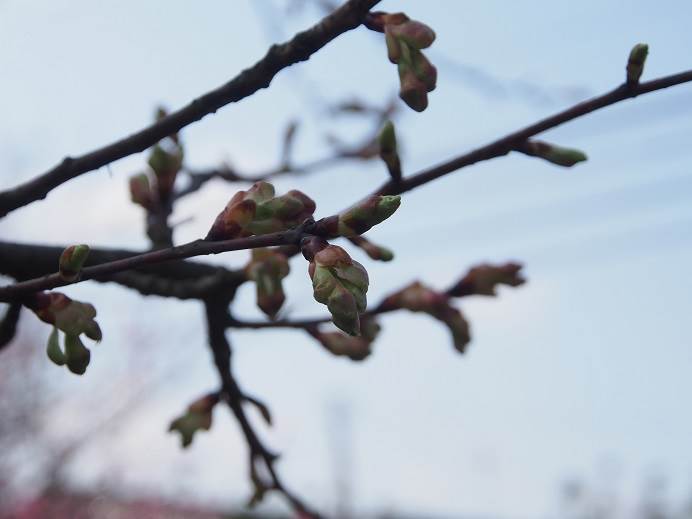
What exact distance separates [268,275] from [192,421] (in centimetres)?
42

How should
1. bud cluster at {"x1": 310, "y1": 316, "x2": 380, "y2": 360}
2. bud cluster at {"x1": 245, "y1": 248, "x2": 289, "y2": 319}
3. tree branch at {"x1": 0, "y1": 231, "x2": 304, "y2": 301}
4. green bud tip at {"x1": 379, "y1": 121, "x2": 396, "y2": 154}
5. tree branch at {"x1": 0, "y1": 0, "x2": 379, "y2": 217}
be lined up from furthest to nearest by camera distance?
bud cluster at {"x1": 310, "y1": 316, "x2": 380, "y2": 360} < bud cluster at {"x1": 245, "y1": 248, "x2": 289, "y2": 319} < green bud tip at {"x1": 379, "y1": 121, "x2": 396, "y2": 154} < tree branch at {"x1": 0, "y1": 0, "x2": 379, "y2": 217} < tree branch at {"x1": 0, "y1": 231, "x2": 304, "y2": 301}

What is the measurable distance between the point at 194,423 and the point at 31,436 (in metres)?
9.89

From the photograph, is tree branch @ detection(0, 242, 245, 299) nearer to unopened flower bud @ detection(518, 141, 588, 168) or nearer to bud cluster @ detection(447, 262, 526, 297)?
bud cluster @ detection(447, 262, 526, 297)

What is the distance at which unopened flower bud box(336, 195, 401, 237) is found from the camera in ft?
2.65

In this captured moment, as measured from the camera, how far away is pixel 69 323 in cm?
100

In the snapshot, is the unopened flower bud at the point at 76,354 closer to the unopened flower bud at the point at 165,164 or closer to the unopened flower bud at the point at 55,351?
the unopened flower bud at the point at 55,351

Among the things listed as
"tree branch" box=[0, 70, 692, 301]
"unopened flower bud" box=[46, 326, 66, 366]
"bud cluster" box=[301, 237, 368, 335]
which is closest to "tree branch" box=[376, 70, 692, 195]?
"tree branch" box=[0, 70, 692, 301]

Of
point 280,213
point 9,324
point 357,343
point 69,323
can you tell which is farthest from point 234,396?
point 280,213

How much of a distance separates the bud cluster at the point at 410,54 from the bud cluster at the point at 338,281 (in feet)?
0.99

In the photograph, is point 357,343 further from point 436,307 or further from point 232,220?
point 232,220

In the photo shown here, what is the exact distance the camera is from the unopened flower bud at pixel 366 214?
0.81 m

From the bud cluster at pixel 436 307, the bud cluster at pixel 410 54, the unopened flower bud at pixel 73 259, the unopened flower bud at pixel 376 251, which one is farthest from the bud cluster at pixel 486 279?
the unopened flower bud at pixel 73 259

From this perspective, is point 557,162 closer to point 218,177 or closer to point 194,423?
point 194,423

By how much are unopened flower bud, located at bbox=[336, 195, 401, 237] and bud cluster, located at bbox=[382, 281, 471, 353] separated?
66 centimetres
